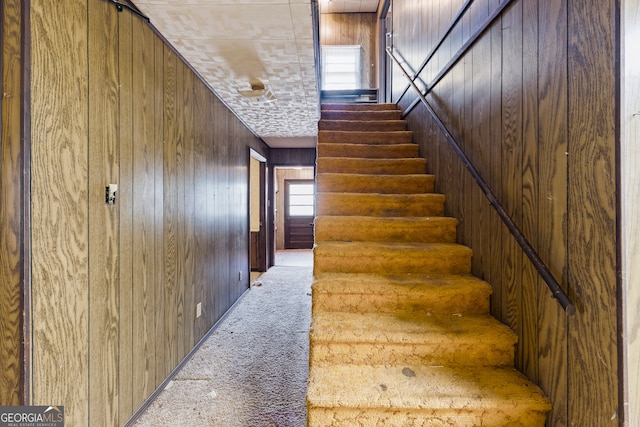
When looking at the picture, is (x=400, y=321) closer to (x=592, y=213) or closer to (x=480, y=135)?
(x=592, y=213)

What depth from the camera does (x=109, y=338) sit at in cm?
157

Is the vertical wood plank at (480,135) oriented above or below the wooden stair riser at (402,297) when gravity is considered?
above

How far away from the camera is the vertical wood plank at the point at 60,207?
117cm

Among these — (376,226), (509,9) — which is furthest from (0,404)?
(509,9)

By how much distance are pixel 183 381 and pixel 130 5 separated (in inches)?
93.0

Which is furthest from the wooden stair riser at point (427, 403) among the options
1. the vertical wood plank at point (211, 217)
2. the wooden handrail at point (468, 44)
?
the vertical wood plank at point (211, 217)

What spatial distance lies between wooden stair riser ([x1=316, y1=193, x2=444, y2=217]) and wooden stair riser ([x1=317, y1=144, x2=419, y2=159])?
74cm

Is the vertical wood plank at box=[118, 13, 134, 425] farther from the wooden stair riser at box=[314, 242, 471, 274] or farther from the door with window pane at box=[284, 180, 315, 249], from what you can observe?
the door with window pane at box=[284, 180, 315, 249]

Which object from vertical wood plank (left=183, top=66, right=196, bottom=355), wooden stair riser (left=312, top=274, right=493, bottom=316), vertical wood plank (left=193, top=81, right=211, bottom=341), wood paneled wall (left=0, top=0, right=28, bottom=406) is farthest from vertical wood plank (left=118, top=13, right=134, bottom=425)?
wooden stair riser (left=312, top=274, right=493, bottom=316)

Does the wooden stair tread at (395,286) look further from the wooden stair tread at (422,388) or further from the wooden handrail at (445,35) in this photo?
the wooden handrail at (445,35)

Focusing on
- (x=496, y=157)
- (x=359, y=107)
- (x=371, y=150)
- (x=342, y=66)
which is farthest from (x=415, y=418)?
(x=342, y=66)

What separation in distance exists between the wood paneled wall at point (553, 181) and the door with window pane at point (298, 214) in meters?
7.14

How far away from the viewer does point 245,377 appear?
2.26 m

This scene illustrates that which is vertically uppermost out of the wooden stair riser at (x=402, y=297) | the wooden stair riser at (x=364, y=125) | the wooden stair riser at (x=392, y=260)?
the wooden stair riser at (x=364, y=125)
